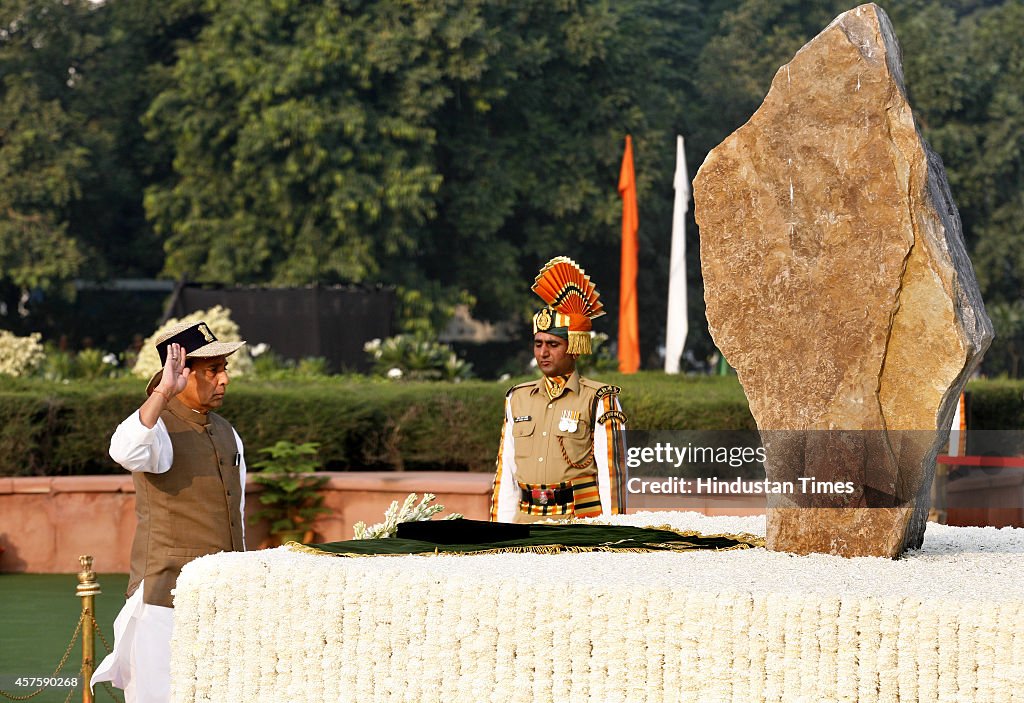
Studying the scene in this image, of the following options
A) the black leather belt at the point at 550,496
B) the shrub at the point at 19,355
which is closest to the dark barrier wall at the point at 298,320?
the shrub at the point at 19,355

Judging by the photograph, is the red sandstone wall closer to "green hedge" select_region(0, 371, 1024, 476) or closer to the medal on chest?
"green hedge" select_region(0, 371, 1024, 476)

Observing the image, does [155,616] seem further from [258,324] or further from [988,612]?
[258,324]

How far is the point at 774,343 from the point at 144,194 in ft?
85.5

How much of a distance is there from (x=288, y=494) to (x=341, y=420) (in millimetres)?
1168

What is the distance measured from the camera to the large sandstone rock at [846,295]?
4430mm

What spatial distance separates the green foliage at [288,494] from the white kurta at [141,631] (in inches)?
188

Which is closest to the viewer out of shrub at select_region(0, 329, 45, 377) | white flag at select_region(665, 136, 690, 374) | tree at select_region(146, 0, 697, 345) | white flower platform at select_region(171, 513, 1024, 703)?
white flower platform at select_region(171, 513, 1024, 703)

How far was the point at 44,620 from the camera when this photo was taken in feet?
28.2

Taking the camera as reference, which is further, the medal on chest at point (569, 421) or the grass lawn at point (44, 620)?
the grass lawn at point (44, 620)

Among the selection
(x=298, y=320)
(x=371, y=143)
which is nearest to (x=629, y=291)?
(x=298, y=320)

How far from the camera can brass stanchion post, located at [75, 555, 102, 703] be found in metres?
5.16

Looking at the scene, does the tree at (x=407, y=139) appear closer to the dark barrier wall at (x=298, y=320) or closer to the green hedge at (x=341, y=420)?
the dark barrier wall at (x=298, y=320)

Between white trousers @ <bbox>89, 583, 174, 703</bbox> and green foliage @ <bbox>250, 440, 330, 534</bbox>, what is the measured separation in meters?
4.80

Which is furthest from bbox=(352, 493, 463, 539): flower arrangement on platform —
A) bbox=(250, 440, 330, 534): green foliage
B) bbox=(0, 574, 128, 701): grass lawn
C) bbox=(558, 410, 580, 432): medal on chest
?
bbox=(250, 440, 330, 534): green foliage
